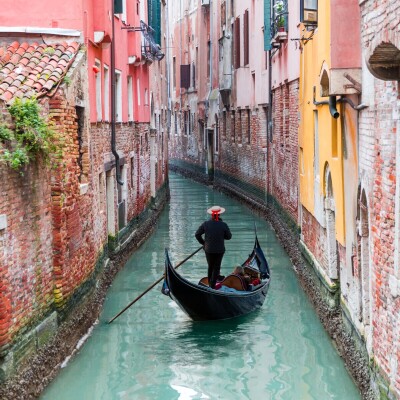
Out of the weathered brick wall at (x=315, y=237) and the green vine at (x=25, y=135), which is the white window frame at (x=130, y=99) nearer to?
the weathered brick wall at (x=315, y=237)

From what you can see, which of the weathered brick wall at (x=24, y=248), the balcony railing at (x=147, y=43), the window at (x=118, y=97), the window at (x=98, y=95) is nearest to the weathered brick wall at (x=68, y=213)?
the weathered brick wall at (x=24, y=248)

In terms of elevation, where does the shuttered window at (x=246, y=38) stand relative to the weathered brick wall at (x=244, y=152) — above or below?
above

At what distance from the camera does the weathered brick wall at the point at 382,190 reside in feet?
21.0

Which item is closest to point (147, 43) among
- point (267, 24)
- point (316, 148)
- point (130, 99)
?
point (130, 99)

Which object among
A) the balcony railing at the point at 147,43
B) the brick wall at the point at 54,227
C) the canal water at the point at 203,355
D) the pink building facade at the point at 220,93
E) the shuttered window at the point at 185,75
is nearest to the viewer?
the brick wall at the point at 54,227

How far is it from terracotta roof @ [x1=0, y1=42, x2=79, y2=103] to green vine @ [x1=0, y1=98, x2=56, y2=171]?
0.81 metres

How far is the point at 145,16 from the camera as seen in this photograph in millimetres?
19922

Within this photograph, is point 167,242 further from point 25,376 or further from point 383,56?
point 383,56

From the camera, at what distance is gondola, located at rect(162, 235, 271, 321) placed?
34.1 ft

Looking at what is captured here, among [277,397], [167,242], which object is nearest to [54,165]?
[277,397]

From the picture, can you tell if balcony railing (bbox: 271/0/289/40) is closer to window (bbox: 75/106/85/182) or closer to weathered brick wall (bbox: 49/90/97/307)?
window (bbox: 75/106/85/182)

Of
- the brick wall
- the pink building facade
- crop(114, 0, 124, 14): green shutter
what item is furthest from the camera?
the pink building facade

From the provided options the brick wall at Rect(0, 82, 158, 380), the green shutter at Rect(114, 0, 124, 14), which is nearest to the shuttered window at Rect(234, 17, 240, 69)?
the green shutter at Rect(114, 0, 124, 14)

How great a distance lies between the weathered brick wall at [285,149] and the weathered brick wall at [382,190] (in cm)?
760
